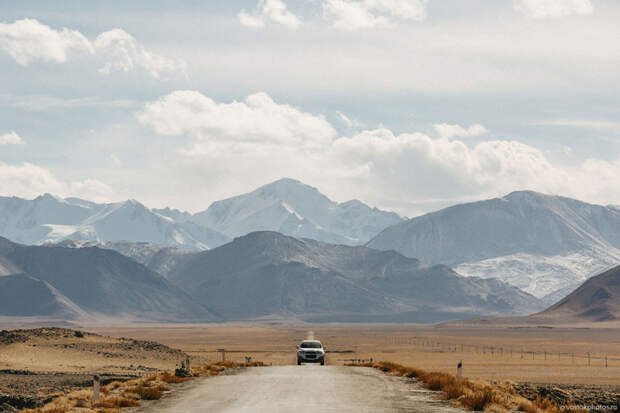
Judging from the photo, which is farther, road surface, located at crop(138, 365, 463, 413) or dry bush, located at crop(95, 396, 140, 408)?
dry bush, located at crop(95, 396, 140, 408)

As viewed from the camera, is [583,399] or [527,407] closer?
[527,407]

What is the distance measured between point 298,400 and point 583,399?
69.0ft

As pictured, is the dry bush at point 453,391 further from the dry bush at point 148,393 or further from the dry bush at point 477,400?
the dry bush at point 148,393

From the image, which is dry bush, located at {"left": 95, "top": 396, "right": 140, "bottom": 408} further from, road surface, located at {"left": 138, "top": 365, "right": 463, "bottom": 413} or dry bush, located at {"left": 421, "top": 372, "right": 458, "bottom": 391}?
dry bush, located at {"left": 421, "top": 372, "right": 458, "bottom": 391}

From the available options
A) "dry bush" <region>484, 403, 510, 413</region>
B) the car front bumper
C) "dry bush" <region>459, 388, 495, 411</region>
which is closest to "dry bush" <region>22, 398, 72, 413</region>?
"dry bush" <region>459, 388, 495, 411</region>

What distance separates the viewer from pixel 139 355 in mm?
96250

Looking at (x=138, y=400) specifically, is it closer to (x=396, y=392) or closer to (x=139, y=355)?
(x=396, y=392)

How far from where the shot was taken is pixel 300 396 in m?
31.4

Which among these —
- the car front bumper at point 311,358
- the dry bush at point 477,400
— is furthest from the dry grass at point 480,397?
the car front bumper at point 311,358

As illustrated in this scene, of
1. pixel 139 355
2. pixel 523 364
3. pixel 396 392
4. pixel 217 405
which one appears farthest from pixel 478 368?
pixel 217 405

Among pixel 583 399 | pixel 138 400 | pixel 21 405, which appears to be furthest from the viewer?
pixel 583 399

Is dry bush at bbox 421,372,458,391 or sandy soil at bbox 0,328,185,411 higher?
dry bush at bbox 421,372,458,391

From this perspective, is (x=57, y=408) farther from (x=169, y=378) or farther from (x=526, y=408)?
(x=526, y=408)

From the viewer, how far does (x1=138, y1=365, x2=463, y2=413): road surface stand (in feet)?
92.7
